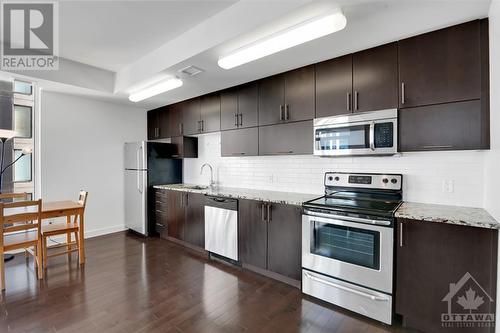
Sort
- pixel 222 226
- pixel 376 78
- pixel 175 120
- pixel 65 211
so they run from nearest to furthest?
pixel 376 78 → pixel 65 211 → pixel 222 226 → pixel 175 120

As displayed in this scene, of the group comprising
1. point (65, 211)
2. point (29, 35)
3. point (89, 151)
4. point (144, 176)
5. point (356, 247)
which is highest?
point (29, 35)

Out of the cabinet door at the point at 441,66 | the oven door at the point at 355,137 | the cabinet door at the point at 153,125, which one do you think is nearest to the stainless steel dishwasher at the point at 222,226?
the oven door at the point at 355,137

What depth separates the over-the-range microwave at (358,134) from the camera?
7.45ft

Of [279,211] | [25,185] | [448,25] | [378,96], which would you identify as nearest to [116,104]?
[25,185]

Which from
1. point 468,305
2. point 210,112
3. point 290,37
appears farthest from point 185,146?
point 468,305

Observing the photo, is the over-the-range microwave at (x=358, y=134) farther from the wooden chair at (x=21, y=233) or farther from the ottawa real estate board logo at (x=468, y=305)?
the wooden chair at (x=21, y=233)

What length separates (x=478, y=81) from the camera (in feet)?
6.15

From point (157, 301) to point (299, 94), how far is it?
2648mm

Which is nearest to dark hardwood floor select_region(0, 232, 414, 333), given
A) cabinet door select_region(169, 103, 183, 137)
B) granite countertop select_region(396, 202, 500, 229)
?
granite countertop select_region(396, 202, 500, 229)

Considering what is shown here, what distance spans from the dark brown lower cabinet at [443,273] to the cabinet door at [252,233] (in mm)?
1367

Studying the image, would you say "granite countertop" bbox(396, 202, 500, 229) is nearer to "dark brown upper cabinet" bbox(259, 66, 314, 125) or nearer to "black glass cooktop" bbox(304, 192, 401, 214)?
"black glass cooktop" bbox(304, 192, 401, 214)

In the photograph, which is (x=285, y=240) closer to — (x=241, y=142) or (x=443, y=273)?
(x=443, y=273)

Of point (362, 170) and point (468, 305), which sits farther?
point (362, 170)

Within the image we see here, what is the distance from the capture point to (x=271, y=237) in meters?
2.77
